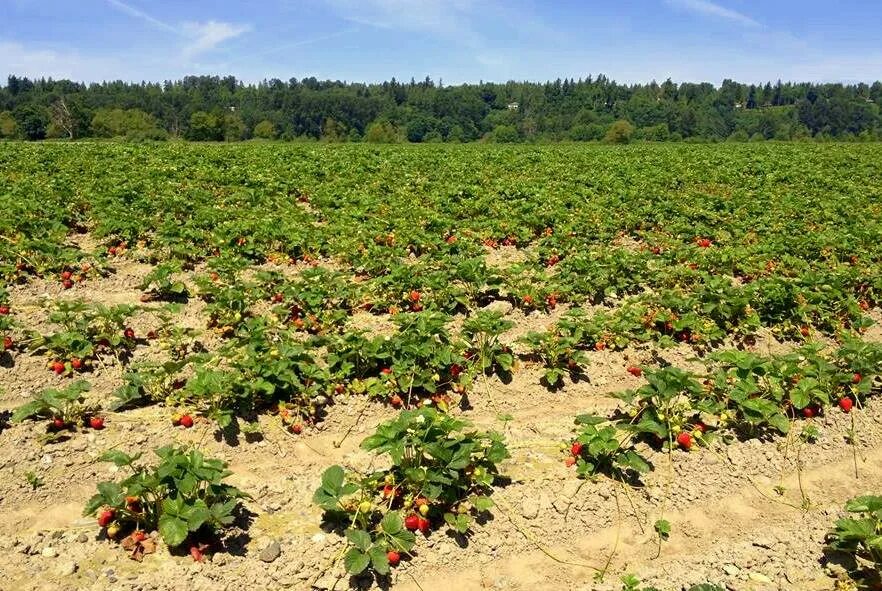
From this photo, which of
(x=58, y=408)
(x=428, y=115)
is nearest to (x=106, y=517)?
(x=58, y=408)

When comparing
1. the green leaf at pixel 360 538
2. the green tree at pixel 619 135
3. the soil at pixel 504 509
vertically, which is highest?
the green tree at pixel 619 135

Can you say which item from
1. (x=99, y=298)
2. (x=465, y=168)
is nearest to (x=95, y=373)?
(x=99, y=298)

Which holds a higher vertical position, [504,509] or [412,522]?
[412,522]

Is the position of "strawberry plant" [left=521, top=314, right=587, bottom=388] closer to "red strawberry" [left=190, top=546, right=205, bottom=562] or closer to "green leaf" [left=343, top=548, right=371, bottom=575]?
"green leaf" [left=343, top=548, right=371, bottom=575]

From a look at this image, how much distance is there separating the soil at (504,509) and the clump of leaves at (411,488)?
0.17m

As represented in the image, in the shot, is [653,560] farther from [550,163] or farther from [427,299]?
[550,163]

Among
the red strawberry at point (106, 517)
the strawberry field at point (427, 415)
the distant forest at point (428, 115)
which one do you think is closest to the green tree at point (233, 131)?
the distant forest at point (428, 115)

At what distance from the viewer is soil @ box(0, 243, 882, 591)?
3840mm

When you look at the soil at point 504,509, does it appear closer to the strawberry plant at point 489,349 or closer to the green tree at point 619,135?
the strawberry plant at point 489,349

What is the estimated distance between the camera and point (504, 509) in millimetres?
4461

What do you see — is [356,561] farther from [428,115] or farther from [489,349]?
[428,115]

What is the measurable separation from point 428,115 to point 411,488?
14114 centimetres

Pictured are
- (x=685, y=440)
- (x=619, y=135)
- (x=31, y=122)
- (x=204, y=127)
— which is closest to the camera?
(x=685, y=440)

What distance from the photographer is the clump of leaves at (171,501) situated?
3.75 m
